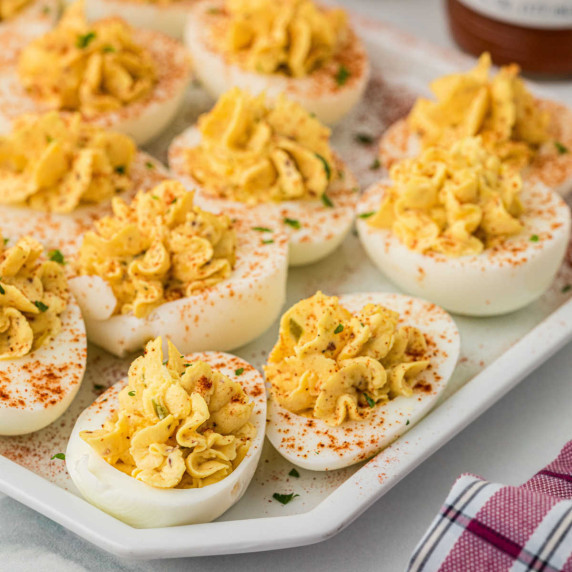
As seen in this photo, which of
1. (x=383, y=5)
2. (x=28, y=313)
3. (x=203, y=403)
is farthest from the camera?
(x=383, y=5)

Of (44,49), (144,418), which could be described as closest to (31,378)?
(144,418)

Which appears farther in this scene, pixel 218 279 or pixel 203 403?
pixel 218 279

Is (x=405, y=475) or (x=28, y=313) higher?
(x=28, y=313)

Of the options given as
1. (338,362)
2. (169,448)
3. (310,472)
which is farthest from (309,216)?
(169,448)

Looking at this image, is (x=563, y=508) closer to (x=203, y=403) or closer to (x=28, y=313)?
(x=203, y=403)

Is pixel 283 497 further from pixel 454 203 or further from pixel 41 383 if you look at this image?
pixel 454 203

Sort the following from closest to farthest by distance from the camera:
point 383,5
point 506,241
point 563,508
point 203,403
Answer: point 563,508 → point 203,403 → point 506,241 → point 383,5

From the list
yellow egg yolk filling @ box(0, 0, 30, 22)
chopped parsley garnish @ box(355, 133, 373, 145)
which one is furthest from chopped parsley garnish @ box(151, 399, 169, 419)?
yellow egg yolk filling @ box(0, 0, 30, 22)
